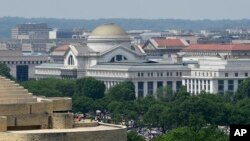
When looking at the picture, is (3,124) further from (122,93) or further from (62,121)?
(122,93)

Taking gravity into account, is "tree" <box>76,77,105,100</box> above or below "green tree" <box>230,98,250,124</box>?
above

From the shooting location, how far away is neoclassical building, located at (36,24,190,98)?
174250mm

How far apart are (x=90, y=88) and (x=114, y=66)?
22556 millimetres

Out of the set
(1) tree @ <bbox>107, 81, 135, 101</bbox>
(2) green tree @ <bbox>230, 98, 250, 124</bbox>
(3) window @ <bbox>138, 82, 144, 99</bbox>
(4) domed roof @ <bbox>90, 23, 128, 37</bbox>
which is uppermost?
(4) domed roof @ <bbox>90, 23, 128, 37</bbox>

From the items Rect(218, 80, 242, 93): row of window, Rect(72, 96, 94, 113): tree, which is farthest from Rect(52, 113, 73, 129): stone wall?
Rect(218, 80, 242, 93): row of window

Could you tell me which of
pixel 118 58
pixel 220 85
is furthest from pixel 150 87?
pixel 118 58

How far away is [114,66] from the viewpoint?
582ft

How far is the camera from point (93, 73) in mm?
183625

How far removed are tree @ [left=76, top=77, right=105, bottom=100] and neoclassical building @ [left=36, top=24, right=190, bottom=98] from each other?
12850 millimetres

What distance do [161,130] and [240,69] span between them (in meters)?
63.3

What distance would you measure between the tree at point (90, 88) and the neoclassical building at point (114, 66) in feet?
42.2

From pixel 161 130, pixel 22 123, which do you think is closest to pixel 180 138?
pixel 22 123

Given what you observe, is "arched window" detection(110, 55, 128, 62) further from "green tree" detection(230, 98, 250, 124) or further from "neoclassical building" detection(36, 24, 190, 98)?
"green tree" detection(230, 98, 250, 124)

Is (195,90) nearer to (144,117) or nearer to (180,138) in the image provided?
(144,117)
